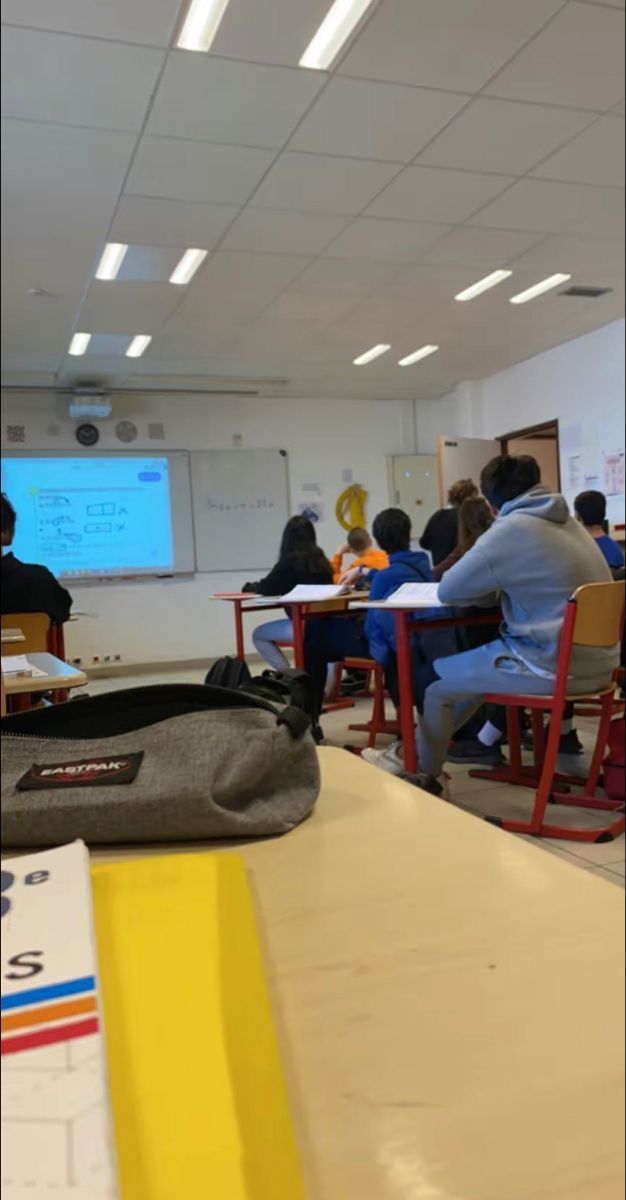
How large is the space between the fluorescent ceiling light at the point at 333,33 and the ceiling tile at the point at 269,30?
22mm

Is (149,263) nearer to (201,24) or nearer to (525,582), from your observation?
(201,24)

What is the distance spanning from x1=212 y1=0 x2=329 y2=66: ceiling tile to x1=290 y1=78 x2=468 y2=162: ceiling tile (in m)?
0.22

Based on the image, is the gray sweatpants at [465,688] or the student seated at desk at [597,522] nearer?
the gray sweatpants at [465,688]

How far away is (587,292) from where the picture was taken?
4535 mm

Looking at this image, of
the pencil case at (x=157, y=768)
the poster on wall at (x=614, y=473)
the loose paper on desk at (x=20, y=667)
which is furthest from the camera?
the poster on wall at (x=614, y=473)

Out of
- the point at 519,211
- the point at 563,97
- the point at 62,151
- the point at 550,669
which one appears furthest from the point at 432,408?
the point at 550,669

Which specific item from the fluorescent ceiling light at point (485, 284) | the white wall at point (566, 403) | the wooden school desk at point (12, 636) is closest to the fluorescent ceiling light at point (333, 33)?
the wooden school desk at point (12, 636)

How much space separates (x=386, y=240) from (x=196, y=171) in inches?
41.9

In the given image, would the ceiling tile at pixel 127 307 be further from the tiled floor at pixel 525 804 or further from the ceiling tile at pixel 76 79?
the tiled floor at pixel 525 804

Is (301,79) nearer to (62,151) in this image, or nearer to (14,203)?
(62,151)

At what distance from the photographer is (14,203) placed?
10.1 feet

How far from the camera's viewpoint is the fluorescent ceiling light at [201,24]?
2.08 meters

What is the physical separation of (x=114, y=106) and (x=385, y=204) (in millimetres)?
1240

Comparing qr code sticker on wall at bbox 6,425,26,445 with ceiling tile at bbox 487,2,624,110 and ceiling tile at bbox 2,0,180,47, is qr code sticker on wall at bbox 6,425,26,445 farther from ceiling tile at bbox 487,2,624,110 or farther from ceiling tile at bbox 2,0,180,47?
ceiling tile at bbox 487,2,624,110
